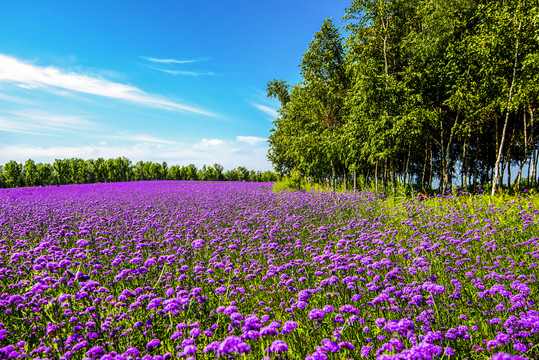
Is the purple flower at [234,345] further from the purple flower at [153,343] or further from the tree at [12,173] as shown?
the tree at [12,173]

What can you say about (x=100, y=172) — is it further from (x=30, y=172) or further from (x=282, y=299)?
(x=282, y=299)

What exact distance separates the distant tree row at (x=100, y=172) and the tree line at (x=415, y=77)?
132ft

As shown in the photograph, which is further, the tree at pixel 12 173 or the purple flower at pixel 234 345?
the tree at pixel 12 173

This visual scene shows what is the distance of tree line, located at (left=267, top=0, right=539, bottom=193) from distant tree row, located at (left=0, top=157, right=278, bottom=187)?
4017 cm

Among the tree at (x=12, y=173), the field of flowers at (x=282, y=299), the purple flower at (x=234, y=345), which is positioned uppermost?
the tree at (x=12, y=173)

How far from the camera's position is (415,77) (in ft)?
52.7

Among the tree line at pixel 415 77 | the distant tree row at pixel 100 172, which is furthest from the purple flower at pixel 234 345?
the distant tree row at pixel 100 172

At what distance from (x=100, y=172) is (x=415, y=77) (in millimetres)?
77019

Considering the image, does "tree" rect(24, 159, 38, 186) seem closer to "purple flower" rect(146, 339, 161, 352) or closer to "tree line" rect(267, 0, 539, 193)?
"tree line" rect(267, 0, 539, 193)

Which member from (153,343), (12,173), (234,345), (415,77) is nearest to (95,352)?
(153,343)

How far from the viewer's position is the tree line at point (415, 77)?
1238 cm

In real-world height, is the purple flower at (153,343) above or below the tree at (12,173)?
below

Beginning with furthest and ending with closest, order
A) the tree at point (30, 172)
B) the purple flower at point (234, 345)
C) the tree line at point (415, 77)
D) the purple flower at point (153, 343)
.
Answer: the tree at point (30, 172) < the tree line at point (415, 77) < the purple flower at point (153, 343) < the purple flower at point (234, 345)

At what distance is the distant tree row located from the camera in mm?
58625
